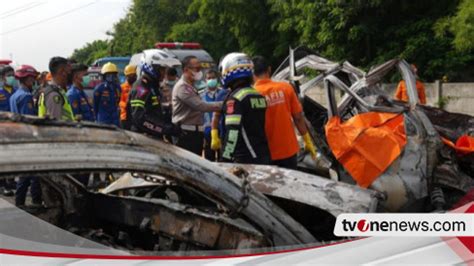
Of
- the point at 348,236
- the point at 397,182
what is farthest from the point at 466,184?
the point at 348,236

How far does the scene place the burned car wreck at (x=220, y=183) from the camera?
188 centimetres

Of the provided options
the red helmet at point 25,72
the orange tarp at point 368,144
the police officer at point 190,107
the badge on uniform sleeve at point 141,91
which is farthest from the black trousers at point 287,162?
the red helmet at point 25,72

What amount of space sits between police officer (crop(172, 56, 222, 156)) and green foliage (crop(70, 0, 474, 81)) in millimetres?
8555

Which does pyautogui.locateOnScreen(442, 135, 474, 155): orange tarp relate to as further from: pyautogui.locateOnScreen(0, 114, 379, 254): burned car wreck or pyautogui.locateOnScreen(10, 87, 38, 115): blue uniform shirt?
pyautogui.locateOnScreen(10, 87, 38, 115): blue uniform shirt

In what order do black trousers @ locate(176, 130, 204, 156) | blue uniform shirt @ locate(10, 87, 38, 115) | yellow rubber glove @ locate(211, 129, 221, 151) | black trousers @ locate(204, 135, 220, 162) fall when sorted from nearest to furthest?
yellow rubber glove @ locate(211, 129, 221, 151) < black trousers @ locate(176, 130, 204, 156) < blue uniform shirt @ locate(10, 87, 38, 115) < black trousers @ locate(204, 135, 220, 162)

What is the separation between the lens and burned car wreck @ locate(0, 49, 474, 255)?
1878 millimetres

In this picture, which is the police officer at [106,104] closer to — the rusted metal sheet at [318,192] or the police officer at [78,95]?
the police officer at [78,95]

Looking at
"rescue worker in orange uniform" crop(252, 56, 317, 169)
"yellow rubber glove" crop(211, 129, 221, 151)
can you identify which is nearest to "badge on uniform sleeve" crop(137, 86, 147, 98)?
"yellow rubber glove" crop(211, 129, 221, 151)

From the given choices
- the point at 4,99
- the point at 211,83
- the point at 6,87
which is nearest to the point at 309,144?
the point at 211,83

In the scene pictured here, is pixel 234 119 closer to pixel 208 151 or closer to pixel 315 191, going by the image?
pixel 315 191

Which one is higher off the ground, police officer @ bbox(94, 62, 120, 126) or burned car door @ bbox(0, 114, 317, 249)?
burned car door @ bbox(0, 114, 317, 249)

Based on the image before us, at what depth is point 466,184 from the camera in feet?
11.9

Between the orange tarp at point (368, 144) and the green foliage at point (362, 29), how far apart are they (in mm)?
9348

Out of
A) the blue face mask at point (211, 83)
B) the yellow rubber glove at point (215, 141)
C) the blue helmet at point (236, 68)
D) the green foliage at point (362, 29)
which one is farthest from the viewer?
the green foliage at point (362, 29)
